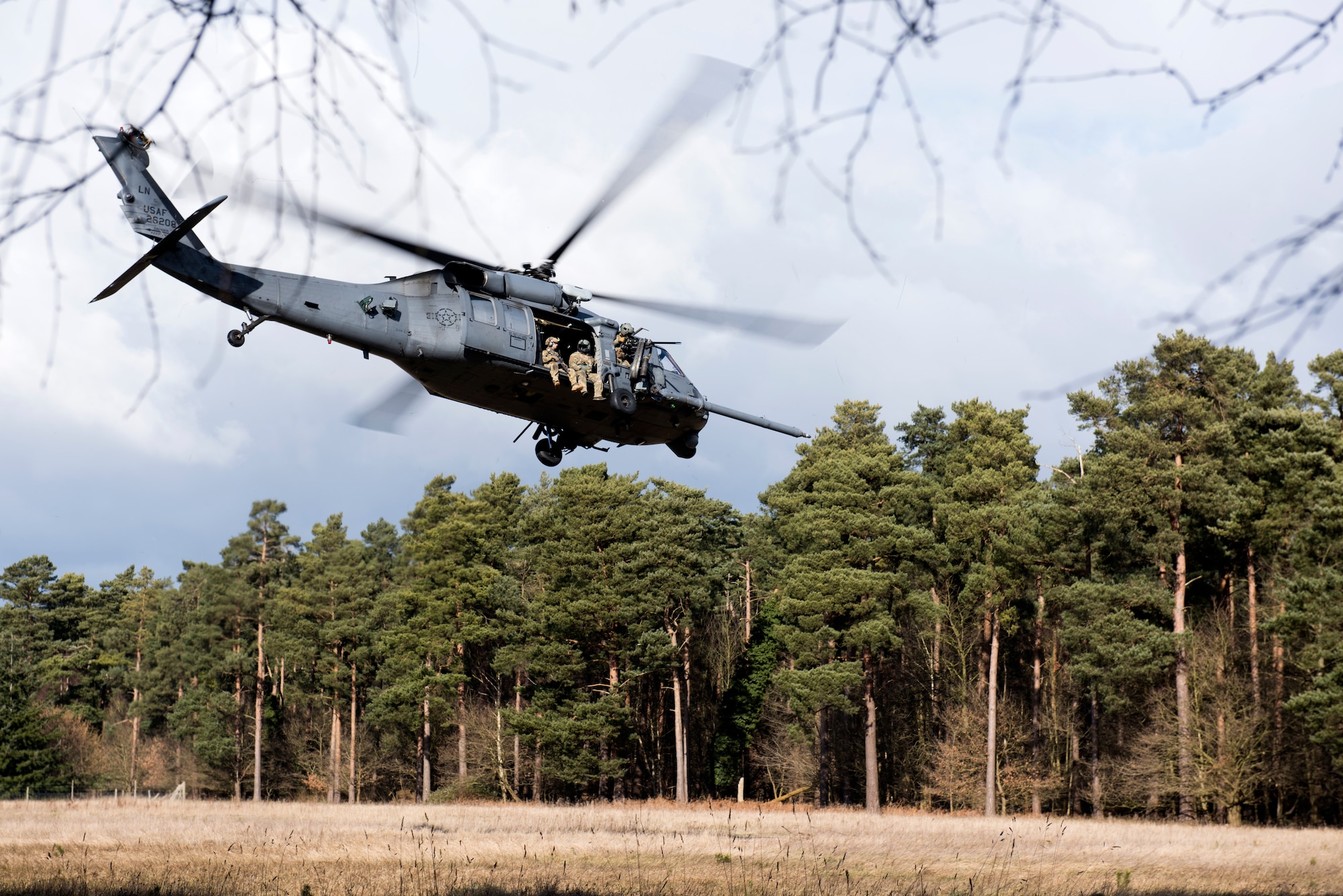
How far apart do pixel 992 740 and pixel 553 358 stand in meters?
30.9

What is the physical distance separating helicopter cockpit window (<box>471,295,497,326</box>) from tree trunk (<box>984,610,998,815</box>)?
28844 mm

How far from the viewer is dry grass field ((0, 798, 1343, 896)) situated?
12.3m

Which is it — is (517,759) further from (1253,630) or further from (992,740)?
(1253,630)

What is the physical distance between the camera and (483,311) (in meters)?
12.7

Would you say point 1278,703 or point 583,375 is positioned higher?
point 583,375

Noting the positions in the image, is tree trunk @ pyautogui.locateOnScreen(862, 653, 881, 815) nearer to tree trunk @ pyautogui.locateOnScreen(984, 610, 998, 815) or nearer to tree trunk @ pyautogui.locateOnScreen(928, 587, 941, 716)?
tree trunk @ pyautogui.locateOnScreen(928, 587, 941, 716)

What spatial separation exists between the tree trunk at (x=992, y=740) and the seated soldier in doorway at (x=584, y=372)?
27.5m

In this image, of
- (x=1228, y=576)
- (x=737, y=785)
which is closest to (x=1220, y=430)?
(x=1228, y=576)

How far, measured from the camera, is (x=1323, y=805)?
33938 millimetres

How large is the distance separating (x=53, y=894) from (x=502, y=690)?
154 ft

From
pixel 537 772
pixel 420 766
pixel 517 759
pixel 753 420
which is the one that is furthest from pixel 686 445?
pixel 420 766

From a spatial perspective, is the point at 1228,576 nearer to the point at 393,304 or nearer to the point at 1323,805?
the point at 1323,805

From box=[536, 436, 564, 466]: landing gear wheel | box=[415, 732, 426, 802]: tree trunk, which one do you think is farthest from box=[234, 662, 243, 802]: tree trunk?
box=[536, 436, 564, 466]: landing gear wheel

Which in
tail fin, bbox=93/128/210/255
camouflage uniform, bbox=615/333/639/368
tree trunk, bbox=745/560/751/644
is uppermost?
tail fin, bbox=93/128/210/255
